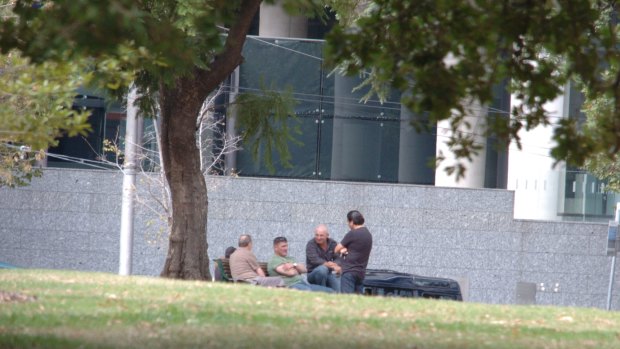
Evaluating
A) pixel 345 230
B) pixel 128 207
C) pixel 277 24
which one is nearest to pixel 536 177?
pixel 345 230

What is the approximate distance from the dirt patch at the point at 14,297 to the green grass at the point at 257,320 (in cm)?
13

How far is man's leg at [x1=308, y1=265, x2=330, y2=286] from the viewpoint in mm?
15828

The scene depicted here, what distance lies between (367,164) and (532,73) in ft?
67.5

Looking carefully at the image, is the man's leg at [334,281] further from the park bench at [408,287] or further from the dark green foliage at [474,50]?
the dark green foliage at [474,50]

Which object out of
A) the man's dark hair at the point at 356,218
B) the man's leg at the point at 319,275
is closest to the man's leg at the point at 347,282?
the man's leg at the point at 319,275

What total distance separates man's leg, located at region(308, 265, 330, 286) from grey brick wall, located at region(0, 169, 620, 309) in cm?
905

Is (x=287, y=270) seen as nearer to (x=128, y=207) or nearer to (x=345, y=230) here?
(x=128, y=207)

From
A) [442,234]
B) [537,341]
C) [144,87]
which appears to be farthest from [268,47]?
[537,341]

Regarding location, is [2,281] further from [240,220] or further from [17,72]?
[240,220]

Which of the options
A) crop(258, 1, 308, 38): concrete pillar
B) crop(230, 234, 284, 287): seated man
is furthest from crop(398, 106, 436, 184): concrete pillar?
crop(230, 234, 284, 287): seated man

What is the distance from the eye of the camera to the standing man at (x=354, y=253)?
609 inches

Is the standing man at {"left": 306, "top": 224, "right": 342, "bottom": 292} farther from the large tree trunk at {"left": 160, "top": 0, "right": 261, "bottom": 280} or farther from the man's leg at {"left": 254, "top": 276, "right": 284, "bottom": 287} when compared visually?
the large tree trunk at {"left": 160, "top": 0, "right": 261, "bottom": 280}

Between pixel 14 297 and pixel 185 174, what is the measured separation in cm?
533

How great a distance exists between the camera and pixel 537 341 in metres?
9.39
